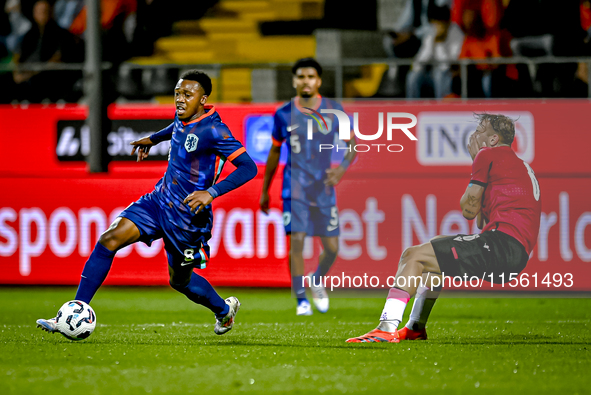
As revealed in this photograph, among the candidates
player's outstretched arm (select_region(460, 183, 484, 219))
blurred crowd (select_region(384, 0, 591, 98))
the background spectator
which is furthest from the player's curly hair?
the background spectator

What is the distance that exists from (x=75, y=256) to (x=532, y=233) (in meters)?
5.13

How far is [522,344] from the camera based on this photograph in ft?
16.9

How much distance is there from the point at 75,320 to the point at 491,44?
7732mm

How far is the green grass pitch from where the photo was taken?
3.74 m

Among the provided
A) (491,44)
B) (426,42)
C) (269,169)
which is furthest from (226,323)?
(491,44)

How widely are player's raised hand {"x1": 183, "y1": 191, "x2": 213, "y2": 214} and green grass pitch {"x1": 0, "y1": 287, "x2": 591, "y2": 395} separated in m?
0.79

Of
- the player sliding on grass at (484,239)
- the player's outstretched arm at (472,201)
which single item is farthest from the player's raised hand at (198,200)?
the player's outstretched arm at (472,201)

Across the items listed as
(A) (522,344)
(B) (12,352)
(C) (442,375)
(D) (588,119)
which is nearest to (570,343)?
(A) (522,344)

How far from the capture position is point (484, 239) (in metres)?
4.99

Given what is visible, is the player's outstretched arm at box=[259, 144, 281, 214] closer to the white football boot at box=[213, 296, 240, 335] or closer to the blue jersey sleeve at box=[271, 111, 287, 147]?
the blue jersey sleeve at box=[271, 111, 287, 147]

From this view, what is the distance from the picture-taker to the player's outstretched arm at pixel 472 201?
503cm

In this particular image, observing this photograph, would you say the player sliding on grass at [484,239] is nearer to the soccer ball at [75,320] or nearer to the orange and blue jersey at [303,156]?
the soccer ball at [75,320]

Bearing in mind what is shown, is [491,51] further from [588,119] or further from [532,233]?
[532,233]

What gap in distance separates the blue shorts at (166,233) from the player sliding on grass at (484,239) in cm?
107
